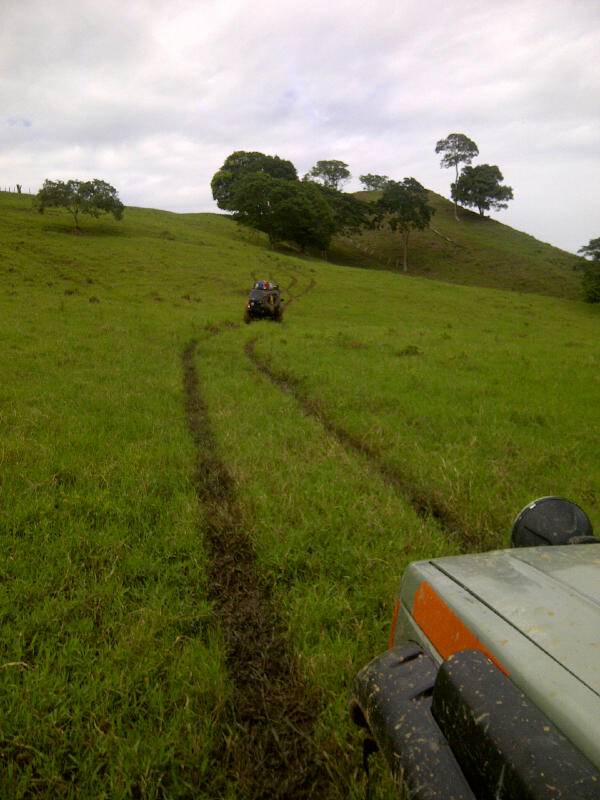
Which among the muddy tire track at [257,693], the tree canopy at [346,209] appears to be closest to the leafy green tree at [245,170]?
the tree canopy at [346,209]

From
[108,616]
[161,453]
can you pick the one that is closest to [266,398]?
[161,453]

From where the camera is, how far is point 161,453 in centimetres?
609

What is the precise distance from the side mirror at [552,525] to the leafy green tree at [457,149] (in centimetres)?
9253

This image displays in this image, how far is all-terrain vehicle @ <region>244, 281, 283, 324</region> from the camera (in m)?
21.2

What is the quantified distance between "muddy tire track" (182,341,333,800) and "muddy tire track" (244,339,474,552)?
80.8 inches

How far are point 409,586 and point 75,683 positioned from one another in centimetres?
215

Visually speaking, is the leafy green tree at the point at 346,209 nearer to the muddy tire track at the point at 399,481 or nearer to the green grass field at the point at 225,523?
the green grass field at the point at 225,523

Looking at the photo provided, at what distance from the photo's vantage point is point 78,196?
43344mm

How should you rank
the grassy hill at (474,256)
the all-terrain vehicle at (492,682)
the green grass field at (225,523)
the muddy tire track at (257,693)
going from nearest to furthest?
the all-terrain vehicle at (492,682) → the muddy tire track at (257,693) → the green grass field at (225,523) → the grassy hill at (474,256)

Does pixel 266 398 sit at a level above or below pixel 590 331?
below

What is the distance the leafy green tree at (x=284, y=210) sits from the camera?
55625 millimetres

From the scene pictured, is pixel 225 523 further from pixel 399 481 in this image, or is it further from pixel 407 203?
pixel 407 203

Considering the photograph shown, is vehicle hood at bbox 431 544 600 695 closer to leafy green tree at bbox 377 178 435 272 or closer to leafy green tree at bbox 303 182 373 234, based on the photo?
leafy green tree at bbox 377 178 435 272

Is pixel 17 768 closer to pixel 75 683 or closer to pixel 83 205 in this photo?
pixel 75 683
